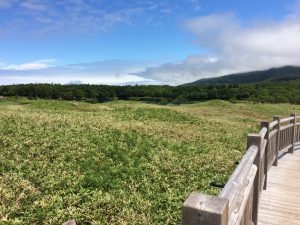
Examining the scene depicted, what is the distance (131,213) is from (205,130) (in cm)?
1497

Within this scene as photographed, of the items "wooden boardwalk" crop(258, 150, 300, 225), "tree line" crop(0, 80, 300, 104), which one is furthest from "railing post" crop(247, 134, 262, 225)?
"tree line" crop(0, 80, 300, 104)

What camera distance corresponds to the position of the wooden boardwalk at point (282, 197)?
7719mm

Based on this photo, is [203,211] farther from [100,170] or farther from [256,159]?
[100,170]

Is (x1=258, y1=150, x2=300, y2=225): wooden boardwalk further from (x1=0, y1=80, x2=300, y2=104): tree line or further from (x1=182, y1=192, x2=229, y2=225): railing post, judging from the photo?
(x1=0, y1=80, x2=300, y2=104): tree line

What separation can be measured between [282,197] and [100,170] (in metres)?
5.67

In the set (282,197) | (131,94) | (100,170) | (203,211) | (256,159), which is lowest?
(282,197)

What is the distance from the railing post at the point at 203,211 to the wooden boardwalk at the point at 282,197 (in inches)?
232

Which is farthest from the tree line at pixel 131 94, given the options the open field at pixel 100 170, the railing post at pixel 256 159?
the railing post at pixel 256 159

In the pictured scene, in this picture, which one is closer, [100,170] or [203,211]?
[203,211]

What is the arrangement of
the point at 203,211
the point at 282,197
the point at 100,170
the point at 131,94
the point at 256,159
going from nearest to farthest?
1. the point at 203,211
2. the point at 256,159
3. the point at 282,197
4. the point at 100,170
5. the point at 131,94

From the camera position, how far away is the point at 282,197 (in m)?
9.27

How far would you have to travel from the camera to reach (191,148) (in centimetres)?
1488

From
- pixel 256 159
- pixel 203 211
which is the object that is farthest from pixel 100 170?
pixel 203 211

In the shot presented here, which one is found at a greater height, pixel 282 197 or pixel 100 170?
pixel 100 170
